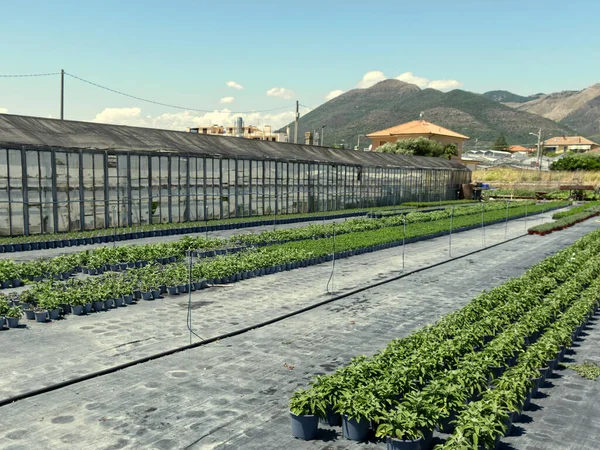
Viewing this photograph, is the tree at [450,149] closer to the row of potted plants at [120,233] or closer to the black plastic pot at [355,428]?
the row of potted plants at [120,233]

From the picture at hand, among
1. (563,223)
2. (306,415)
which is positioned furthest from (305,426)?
(563,223)

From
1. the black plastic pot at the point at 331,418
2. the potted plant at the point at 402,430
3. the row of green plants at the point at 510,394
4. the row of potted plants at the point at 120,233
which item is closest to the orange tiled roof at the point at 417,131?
the row of potted plants at the point at 120,233

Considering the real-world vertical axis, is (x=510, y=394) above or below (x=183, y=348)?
above

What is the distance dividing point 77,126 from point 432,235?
24.1 metres

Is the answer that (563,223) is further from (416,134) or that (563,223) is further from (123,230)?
(416,134)

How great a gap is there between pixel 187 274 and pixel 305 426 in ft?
38.3

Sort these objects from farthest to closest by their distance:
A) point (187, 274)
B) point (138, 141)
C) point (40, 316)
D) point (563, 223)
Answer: point (563, 223) < point (138, 141) < point (187, 274) < point (40, 316)

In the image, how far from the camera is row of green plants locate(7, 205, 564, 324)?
1619 cm

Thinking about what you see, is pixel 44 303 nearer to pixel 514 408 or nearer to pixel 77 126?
pixel 514 408

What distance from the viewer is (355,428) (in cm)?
862

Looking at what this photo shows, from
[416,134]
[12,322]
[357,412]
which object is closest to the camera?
[357,412]

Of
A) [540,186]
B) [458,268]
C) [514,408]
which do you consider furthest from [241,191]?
[540,186]

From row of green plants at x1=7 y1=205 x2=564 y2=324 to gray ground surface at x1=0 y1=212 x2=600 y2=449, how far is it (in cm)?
76


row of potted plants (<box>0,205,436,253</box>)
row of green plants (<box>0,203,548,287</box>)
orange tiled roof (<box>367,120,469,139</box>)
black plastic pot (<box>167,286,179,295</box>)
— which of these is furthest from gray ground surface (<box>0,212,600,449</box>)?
orange tiled roof (<box>367,120,469,139</box>)
